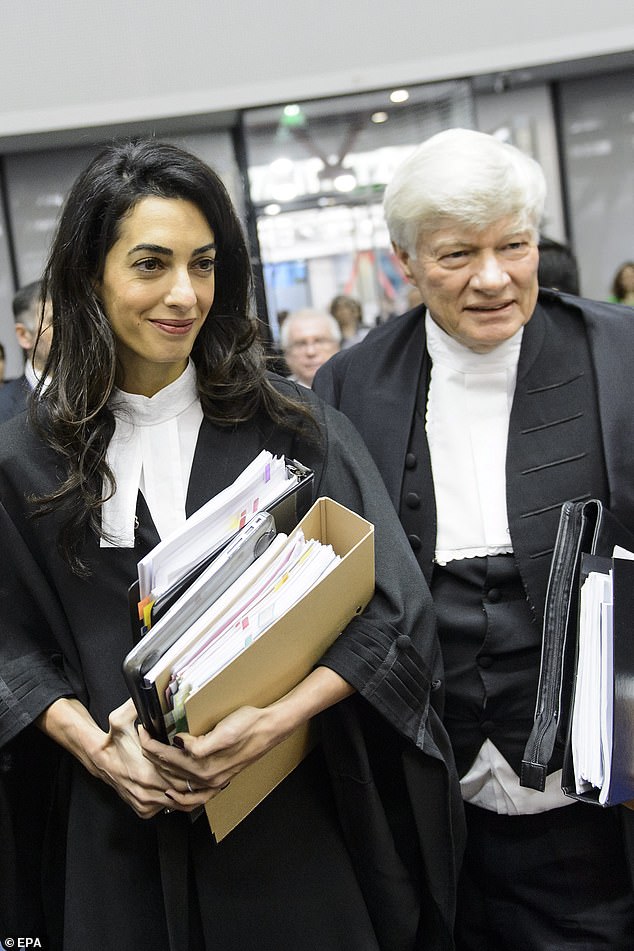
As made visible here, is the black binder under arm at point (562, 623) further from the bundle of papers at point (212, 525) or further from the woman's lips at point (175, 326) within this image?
the woman's lips at point (175, 326)

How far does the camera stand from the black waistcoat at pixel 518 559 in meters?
1.81

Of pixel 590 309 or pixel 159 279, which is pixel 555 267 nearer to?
pixel 590 309

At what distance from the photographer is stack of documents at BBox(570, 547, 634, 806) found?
4.91 ft

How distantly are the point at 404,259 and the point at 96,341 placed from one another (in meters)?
0.64

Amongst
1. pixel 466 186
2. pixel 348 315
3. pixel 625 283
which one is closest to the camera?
pixel 466 186

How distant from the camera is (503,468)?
1.88m

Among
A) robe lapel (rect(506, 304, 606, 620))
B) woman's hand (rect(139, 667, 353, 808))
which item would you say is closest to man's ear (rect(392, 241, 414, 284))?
robe lapel (rect(506, 304, 606, 620))

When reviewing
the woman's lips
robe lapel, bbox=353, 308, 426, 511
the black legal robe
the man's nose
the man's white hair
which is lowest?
the black legal robe

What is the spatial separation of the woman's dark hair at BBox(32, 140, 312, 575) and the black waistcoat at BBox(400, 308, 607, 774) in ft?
1.30

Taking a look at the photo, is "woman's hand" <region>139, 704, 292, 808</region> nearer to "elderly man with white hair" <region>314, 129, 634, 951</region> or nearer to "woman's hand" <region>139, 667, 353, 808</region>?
"woman's hand" <region>139, 667, 353, 808</region>

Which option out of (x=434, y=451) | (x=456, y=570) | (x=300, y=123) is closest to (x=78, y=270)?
(x=434, y=451)

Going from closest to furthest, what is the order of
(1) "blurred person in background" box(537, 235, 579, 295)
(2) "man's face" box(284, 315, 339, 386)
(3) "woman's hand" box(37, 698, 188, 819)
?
(3) "woman's hand" box(37, 698, 188, 819) < (1) "blurred person in background" box(537, 235, 579, 295) < (2) "man's face" box(284, 315, 339, 386)

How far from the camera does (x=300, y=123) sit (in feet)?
23.5

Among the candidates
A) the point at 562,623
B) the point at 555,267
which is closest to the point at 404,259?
the point at 562,623
